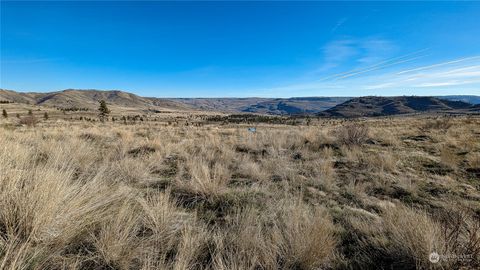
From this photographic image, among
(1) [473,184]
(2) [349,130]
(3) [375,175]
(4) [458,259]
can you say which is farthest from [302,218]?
(2) [349,130]

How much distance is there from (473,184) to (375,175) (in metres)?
1.96

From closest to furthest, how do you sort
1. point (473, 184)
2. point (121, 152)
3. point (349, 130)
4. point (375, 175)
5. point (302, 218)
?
point (302, 218) → point (473, 184) → point (375, 175) → point (121, 152) → point (349, 130)

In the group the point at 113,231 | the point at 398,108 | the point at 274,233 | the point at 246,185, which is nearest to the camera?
the point at 113,231

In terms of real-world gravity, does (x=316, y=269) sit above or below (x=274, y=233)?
below

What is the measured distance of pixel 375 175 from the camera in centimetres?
558

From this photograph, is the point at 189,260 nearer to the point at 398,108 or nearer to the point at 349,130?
the point at 349,130

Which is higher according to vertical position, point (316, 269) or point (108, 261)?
point (108, 261)

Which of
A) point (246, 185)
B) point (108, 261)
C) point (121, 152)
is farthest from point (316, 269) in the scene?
point (121, 152)

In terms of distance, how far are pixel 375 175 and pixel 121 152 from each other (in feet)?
21.8

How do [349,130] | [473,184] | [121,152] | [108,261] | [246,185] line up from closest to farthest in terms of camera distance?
1. [108,261]
2. [246,185]
3. [473,184]
4. [121,152]
5. [349,130]

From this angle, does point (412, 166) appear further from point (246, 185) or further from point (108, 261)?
point (108, 261)

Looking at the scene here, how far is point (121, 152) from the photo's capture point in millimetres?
6637

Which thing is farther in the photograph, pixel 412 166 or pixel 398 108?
pixel 398 108

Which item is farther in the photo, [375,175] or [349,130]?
[349,130]
